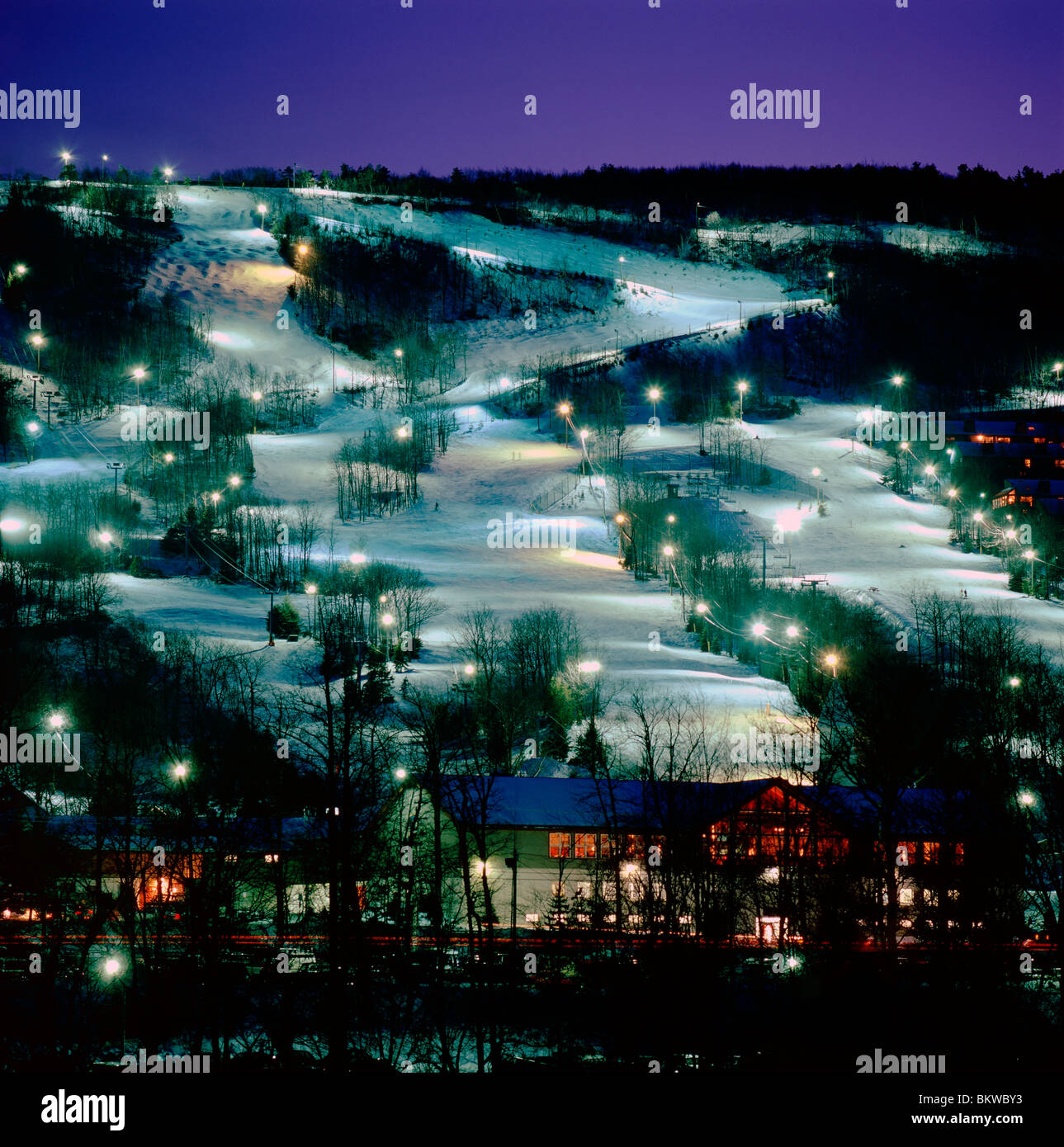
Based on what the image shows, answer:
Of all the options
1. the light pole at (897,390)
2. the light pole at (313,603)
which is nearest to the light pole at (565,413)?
the light pole at (897,390)

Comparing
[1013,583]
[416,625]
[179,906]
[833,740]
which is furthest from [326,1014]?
[1013,583]

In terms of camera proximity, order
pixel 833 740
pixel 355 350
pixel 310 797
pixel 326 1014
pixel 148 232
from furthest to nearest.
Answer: pixel 148 232 < pixel 355 350 < pixel 833 740 < pixel 310 797 < pixel 326 1014

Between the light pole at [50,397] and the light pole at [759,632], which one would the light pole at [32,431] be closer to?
the light pole at [50,397]

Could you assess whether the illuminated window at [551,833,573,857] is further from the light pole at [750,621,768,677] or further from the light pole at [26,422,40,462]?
the light pole at [26,422,40,462]

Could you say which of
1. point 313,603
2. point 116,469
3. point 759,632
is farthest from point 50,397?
point 759,632

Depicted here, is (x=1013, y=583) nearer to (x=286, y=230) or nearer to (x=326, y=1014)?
(x=326, y=1014)

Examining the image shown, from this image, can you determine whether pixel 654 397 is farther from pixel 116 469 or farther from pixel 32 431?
pixel 32 431

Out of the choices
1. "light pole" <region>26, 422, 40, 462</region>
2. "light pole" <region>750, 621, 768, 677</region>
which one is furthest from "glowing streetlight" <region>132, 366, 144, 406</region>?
"light pole" <region>750, 621, 768, 677</region>
